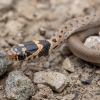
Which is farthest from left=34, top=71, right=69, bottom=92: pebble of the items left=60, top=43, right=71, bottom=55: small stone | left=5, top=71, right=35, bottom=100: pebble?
left=60, top=43, right=71, bottom=55: small stone

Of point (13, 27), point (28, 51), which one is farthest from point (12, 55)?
point (13, 27)

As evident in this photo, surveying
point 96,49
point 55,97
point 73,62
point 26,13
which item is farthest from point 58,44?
point 26,13

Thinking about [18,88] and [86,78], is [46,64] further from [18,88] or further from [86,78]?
[18,88]

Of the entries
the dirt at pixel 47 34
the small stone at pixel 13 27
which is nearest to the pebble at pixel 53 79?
the dirt at pixel 47 34

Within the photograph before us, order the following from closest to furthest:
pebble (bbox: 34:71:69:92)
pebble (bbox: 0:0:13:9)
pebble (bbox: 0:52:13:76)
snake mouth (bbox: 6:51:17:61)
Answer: pebble (bbox: 34:71:69:92) < pebble (bbox: 0:52:13:76) < snake mouth (bbox: 6:51:17:61) < pebble (bbox: 0:0:13:9)

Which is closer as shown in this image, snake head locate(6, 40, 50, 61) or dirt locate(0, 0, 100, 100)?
dirt locate(0, 0, 100, 100)

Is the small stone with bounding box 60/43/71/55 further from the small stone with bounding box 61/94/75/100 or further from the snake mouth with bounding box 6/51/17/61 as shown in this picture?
the small stone with bounding box 61/94/75/100
